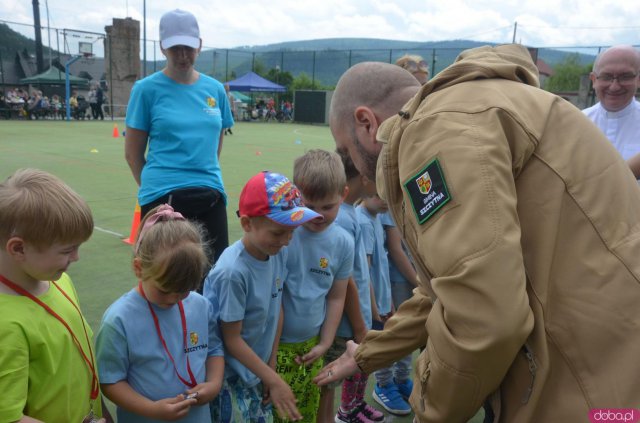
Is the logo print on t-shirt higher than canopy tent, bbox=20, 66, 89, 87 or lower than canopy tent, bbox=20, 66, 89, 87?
lower

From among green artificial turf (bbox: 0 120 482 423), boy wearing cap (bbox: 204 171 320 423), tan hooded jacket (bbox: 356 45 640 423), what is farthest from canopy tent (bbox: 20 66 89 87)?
tan hooded jacket (bbox: 356 45 640 423)

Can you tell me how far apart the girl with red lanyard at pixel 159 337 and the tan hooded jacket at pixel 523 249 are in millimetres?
1157

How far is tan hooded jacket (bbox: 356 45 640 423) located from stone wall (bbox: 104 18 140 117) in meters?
34.3

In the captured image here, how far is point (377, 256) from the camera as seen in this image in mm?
3424

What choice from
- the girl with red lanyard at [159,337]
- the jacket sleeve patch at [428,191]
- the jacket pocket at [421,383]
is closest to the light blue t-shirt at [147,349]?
the girl with red lanyard at [159,337]

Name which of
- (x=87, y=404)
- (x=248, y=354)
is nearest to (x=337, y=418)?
(x=248, y=354)

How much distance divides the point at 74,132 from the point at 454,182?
22.1 m

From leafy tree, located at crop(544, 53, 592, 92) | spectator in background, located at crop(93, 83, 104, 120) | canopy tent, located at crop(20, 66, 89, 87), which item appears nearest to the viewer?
spectator in background, located at crop(93, 83, 104, 120)

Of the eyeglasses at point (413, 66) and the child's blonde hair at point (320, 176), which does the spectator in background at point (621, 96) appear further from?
the child's blonde hair at point (320, 176)

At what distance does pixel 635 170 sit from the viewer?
147 inches

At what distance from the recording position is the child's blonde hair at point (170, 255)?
213 cm

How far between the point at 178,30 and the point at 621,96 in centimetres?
320

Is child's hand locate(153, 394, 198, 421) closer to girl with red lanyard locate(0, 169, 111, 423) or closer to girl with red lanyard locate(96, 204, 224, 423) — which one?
girl with red lanyard locate(96, 204, 224, 423)

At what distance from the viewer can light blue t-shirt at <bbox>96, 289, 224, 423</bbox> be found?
2.10 metres
